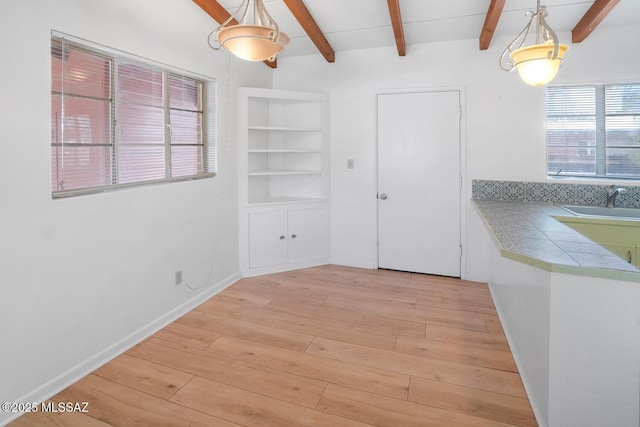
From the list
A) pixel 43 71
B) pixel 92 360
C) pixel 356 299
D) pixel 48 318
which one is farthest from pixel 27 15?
pixel 356 299

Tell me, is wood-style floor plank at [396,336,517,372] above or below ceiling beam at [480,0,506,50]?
below

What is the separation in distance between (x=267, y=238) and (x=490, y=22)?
3.00 m

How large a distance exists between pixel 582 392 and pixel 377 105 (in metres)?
3.31

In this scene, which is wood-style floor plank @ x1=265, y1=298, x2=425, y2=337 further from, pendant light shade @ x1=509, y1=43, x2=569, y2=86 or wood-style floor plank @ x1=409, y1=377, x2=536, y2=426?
pendant light shade @ x1=509, y1=43, x2=569, y2=86

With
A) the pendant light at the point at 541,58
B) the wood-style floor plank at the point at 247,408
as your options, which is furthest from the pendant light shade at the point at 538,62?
the wood-style floor plank at the point at 247,408

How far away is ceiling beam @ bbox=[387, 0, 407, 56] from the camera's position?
301cm

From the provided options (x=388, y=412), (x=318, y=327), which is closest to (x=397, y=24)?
(x=318, y=327)

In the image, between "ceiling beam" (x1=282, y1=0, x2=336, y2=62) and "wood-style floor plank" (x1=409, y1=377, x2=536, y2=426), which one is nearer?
"wood-style floor plank" (x1=409, y1=377, x2=536, y2=426)

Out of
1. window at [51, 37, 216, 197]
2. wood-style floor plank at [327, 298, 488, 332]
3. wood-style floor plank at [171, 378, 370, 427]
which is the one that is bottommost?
wood-style floor plank at [171, 378, 370, 427]

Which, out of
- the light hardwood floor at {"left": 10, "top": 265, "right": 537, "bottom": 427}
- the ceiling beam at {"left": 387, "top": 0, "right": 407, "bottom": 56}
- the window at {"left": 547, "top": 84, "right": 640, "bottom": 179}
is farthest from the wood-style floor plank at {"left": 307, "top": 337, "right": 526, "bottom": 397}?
the ceiling beam at {"left": 387, "top": 0, "right": 407, "bottom": 56}

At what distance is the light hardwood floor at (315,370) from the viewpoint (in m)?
1.86

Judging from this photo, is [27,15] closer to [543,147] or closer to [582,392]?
[582,392]

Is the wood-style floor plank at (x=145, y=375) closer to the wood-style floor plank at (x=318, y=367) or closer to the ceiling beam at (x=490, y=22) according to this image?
the wood-style floor plank at (x=318, y=367)

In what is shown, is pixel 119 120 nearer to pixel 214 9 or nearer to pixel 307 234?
pixel 214 9
